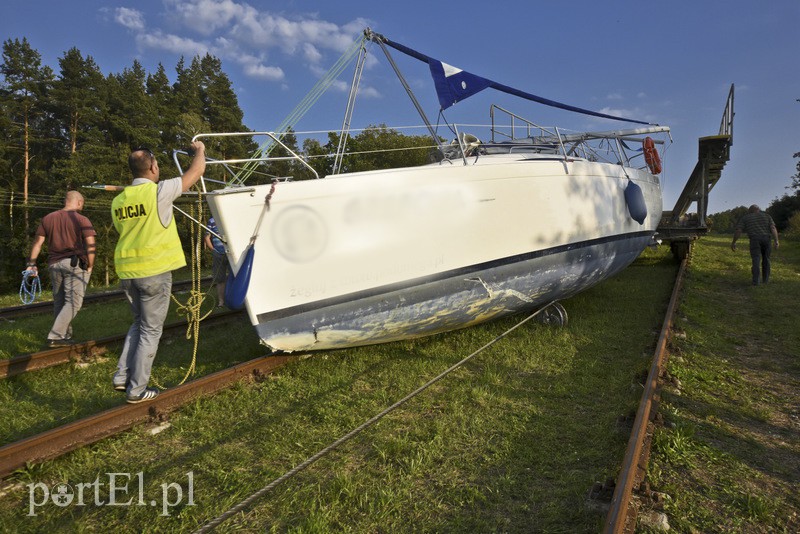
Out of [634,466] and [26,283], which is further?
[26,283]

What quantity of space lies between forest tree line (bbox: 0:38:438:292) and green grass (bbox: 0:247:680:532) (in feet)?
73.3

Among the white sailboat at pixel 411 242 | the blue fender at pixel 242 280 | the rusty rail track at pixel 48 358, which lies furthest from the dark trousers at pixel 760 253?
the rusty rail track at pixel 48 358

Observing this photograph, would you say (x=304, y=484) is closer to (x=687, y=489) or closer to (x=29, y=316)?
(x=687, y=489)

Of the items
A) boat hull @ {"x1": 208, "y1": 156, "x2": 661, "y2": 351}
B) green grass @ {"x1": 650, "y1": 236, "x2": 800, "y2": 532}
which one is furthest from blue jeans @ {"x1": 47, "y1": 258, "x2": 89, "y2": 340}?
green grass @ {"x1": 650, "y1": 236, "x2": 800, "y2": 532}

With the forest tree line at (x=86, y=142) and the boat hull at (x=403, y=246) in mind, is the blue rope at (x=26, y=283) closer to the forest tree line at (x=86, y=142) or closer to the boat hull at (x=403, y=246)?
the boat hull at (x=403, y=246)

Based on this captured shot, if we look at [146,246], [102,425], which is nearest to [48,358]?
[102,425]

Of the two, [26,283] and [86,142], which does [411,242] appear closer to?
[26,283]

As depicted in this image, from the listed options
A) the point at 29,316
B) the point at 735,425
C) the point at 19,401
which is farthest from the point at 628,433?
the point at 29,316

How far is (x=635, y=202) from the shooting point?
6.50 m

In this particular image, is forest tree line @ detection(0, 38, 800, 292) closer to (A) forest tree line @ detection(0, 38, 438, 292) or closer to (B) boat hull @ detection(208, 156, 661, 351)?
(A) forest tree line @ detection(0, 38, 438, 292)

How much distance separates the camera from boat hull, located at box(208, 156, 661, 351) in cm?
361

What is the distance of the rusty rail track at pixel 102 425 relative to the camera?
104 inches

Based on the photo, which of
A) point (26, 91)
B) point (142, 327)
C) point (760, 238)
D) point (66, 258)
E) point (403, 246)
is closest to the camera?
point (142, 327)

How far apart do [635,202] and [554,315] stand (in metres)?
2.22
